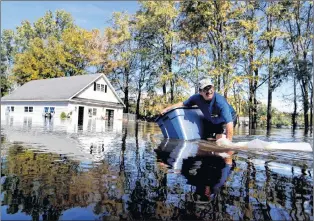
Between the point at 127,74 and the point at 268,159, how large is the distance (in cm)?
3925

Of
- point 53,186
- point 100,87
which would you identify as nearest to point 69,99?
point 100,87

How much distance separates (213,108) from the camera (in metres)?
7.27

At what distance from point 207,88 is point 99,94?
29.6m

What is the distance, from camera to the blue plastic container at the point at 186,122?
8320 millimetres

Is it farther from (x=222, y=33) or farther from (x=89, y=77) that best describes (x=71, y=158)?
(x=89, y=77)

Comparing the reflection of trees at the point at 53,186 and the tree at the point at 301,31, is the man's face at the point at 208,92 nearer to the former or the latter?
the reflection of trees at the point at 53,186

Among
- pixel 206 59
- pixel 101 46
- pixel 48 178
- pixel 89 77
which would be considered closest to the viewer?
pixel 48 178

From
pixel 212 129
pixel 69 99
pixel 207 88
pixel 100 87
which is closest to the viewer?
pixel 207 88

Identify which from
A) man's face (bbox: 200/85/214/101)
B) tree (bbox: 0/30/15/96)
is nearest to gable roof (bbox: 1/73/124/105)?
tree (bbox: 0/30/15/96)

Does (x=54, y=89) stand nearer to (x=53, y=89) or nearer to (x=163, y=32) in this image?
(x=53, y=89)

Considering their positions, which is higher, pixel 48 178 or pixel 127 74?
pixel 127 74

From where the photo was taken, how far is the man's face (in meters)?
6.76

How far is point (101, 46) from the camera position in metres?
42.3

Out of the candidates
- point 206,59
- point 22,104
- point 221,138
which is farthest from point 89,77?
point 221,138
